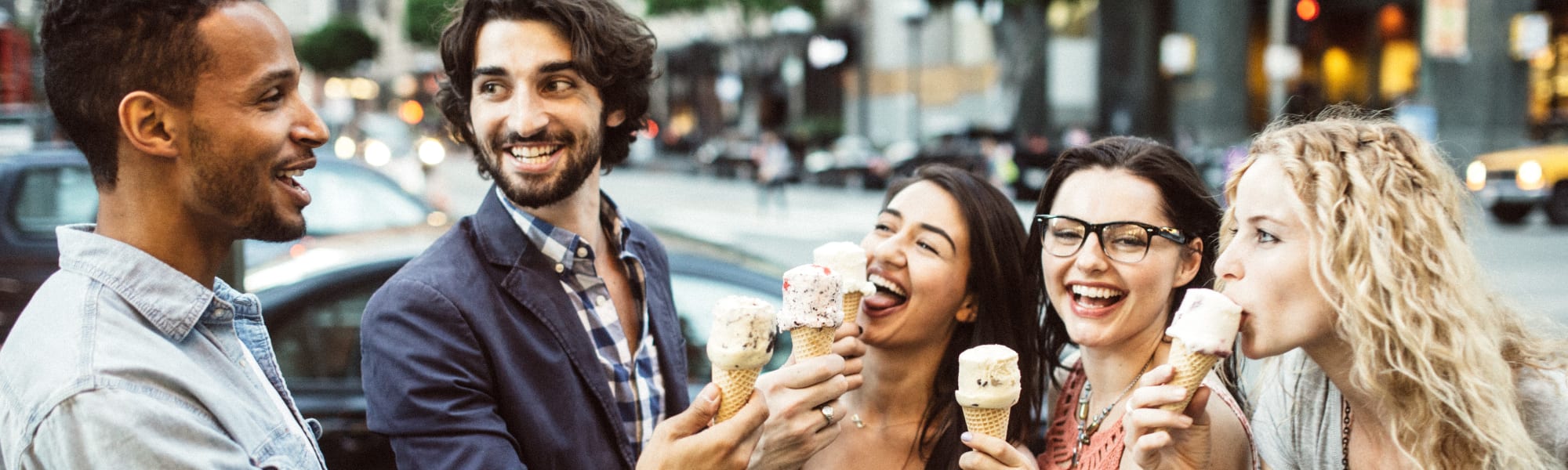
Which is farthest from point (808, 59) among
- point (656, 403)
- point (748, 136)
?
point (656, 403)

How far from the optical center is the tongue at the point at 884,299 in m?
3.00

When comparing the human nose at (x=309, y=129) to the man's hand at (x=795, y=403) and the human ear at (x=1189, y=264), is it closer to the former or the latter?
the man's hand at (x=795, y=403)

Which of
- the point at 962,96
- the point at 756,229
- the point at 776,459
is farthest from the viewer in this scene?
the point at 962,96

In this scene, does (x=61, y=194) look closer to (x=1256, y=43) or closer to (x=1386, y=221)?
(x=1386, y=221)

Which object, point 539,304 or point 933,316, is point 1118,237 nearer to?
point 933,316

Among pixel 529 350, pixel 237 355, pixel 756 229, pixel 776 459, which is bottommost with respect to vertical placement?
pixel 756 229

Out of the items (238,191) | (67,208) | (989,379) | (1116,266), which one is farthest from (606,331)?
(67,208)

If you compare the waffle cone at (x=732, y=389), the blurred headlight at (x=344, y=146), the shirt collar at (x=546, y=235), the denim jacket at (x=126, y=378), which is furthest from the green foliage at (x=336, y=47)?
the denim jacket at (x=126, y=378)

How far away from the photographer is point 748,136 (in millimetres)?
38969

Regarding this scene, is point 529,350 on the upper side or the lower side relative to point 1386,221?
lower

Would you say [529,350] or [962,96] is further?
[962,96]

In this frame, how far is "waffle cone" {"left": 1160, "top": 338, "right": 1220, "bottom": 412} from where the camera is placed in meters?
2.12

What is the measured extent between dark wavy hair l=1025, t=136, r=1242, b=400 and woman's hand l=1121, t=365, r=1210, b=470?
23.1 inches

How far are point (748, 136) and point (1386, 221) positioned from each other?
37086 millimetres
